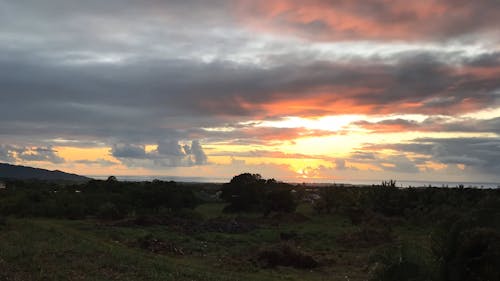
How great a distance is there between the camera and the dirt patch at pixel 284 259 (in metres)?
26.0

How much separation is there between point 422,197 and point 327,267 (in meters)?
34.9

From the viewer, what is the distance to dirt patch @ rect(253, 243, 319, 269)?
26.0 meters

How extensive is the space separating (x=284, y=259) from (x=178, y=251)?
21.5 feet

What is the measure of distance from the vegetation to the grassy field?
66 mm

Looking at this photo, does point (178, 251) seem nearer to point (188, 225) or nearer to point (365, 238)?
point (188, 225)

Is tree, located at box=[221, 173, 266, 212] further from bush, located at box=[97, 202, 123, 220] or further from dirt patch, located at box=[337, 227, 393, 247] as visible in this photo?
dirt patch, located at box=[337, 227, 393, 247]

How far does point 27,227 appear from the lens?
34.7 metres

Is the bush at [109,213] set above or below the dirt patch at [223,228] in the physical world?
above

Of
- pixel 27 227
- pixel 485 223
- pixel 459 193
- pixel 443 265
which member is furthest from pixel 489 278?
pixel 459 193

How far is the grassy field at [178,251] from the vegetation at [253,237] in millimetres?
66

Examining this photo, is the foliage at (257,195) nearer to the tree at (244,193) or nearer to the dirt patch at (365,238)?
the tree at (244,193)

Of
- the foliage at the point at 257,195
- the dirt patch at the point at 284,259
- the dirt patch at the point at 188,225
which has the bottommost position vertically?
the dirt patch at the point at 284,259

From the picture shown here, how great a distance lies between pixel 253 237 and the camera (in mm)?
36000

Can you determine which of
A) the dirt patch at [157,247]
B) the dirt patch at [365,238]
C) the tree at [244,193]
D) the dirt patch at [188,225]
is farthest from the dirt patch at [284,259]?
the tree at [244,193]
